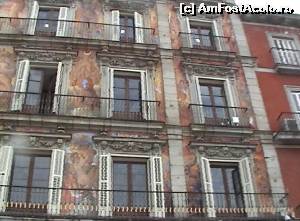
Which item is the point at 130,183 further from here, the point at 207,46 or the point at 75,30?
the point at 207,46

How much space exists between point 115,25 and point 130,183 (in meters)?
7.37

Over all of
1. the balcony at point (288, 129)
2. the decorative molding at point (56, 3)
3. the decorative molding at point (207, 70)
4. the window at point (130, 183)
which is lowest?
the window at point (130, 183)

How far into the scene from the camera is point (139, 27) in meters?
19.3

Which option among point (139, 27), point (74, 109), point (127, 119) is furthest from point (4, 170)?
point (139, 27)

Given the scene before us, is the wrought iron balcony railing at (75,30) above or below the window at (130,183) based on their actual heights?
above

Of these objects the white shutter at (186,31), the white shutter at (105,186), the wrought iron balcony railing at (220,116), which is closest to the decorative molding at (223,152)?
the wrought iron balcony railing at (220,116)

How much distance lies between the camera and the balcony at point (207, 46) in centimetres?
1872

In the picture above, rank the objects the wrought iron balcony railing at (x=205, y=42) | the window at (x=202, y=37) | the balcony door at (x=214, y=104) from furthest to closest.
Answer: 1. the window at (x=202, y=37)
2. the wrought iron balcony railing at (x=205, y=42)
3. the balcony door at (x=214, y=104)

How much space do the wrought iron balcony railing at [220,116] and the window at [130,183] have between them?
111 inches

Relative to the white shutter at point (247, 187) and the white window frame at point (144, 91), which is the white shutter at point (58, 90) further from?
the white shutter at point (247, 187)

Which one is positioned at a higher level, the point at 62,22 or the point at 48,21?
the point at 48,21

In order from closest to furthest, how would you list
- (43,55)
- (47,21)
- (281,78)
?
(43,55) < (281,78) < (47,21)

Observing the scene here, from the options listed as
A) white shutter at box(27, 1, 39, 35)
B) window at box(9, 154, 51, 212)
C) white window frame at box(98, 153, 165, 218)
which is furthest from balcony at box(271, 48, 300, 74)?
window at box(9, 154, 51, 212)

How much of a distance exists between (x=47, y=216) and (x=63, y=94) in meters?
4.81
